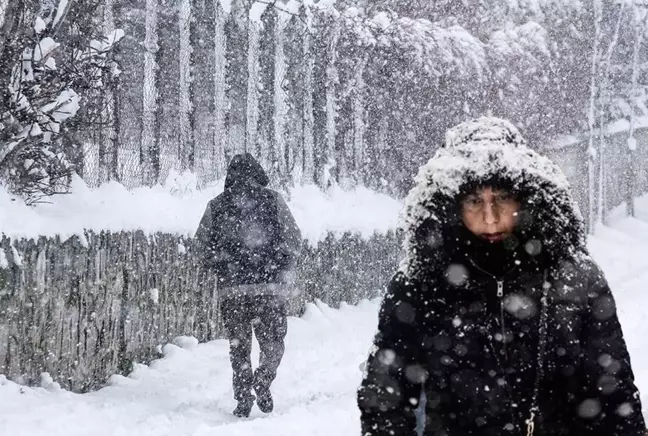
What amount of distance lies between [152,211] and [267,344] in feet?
7.81

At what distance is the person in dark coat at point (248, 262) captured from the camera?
661cm

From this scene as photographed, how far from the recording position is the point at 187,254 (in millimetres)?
8539

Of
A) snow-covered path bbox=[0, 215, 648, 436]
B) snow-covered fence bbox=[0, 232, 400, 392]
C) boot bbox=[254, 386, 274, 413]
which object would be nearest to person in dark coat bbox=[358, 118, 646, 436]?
snow-covered path bbox=[0, 215, 648, 436]

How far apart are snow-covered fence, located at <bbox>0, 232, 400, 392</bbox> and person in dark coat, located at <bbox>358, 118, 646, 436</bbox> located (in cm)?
448

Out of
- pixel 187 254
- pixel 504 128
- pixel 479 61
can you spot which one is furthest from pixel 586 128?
pixel 504 128

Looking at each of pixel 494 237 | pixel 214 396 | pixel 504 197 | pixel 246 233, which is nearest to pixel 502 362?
pixel 494 237

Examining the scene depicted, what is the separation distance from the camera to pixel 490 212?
247cm

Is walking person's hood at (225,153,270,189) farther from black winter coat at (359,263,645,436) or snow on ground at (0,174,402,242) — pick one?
black winter coat at (359,263,645,436)

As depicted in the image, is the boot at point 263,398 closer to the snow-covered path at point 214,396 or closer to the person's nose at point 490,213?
the snow-covered path at point 214,396

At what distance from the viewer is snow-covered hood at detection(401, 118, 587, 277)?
2.46m

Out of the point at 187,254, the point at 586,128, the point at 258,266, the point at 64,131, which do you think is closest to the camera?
the point at 258,266

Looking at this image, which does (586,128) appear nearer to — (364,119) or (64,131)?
(364,119)

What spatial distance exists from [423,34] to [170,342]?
28.6ft

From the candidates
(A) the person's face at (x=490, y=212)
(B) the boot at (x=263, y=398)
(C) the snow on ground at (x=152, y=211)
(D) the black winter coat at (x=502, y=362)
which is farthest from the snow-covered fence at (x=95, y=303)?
(A) the person's face at (x=490, y=212)
